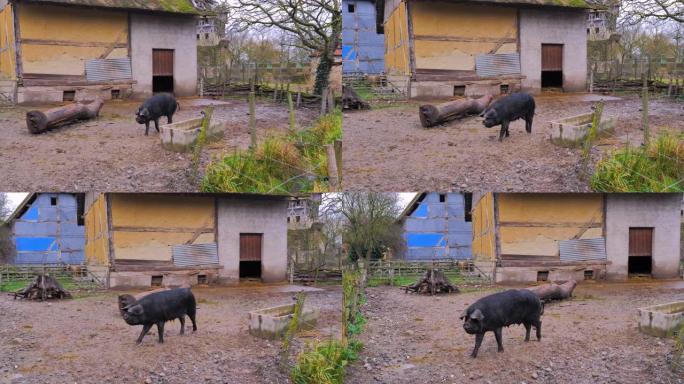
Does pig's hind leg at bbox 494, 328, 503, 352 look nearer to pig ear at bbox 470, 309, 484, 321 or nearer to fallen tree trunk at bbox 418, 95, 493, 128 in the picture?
pig ear at bbox 470, 309, 484, 321

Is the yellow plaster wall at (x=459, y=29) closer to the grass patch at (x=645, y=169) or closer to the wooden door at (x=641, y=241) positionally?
the grass patch at (x=645, y=169)

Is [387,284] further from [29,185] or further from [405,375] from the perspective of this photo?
[29,185]

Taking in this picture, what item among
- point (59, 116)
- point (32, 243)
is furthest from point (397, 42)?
point (32, 243)

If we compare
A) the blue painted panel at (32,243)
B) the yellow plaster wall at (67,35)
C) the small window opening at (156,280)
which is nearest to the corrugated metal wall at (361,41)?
the yellow plaster wall at (67,35)

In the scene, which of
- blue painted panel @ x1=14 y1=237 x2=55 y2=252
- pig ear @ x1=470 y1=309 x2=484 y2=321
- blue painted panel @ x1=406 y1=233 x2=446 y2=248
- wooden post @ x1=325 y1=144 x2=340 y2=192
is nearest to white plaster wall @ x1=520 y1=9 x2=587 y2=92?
blue painted panel @ x1=406 y1=233 x2=446 y2=248

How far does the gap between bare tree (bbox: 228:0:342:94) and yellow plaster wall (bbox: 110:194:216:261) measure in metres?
1.04

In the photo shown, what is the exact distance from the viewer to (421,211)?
5402mm

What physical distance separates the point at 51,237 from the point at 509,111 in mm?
2810

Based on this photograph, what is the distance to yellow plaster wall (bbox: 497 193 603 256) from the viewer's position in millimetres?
5477

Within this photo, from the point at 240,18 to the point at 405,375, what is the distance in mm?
2325

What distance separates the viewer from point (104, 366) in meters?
5.16

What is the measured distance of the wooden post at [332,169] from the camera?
17.0 feet

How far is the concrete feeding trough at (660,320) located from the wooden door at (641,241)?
0.35m

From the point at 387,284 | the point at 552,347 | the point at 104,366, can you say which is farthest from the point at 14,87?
the point at 552,347
